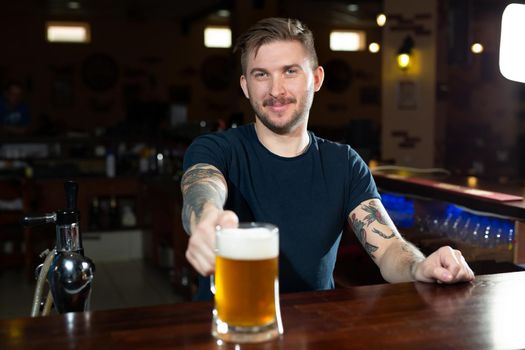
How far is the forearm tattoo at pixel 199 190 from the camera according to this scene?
161 centimetres

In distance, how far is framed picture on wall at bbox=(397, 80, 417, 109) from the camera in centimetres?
793

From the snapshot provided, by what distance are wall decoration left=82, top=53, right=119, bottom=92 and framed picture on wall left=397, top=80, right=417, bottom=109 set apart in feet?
22.8

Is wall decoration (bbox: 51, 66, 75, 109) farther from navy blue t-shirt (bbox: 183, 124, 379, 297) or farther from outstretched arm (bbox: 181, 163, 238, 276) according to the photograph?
outstretched arm (bbox: 181, 163, 238, 276)

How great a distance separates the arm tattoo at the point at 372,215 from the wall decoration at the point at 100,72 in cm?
1175

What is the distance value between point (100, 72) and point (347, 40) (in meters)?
5.21

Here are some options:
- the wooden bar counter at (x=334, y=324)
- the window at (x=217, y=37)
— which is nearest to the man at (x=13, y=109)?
the window at (x=217, y=37)

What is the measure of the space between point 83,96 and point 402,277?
12.0 meters

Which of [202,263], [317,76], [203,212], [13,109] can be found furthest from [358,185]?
[13,109]

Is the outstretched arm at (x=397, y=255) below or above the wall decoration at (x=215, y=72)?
below

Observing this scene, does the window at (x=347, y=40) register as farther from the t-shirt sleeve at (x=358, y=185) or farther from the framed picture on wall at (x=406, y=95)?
the t-shirt sleeve at (x=358, y=185)

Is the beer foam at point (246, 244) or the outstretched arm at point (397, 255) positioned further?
the outstretched arm at point (397, 255)

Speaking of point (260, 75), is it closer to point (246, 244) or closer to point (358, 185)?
point (358, 185)

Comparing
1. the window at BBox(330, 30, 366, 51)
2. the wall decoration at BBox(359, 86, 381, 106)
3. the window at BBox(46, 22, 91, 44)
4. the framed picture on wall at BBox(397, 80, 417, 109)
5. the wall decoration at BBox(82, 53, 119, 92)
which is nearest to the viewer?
the framed picture on wall at BBox(397, 80, 417, 109)

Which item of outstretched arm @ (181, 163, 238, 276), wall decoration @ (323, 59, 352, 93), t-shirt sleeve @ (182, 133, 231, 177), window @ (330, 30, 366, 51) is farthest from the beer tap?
window @ (330, 30, 366, 51)
